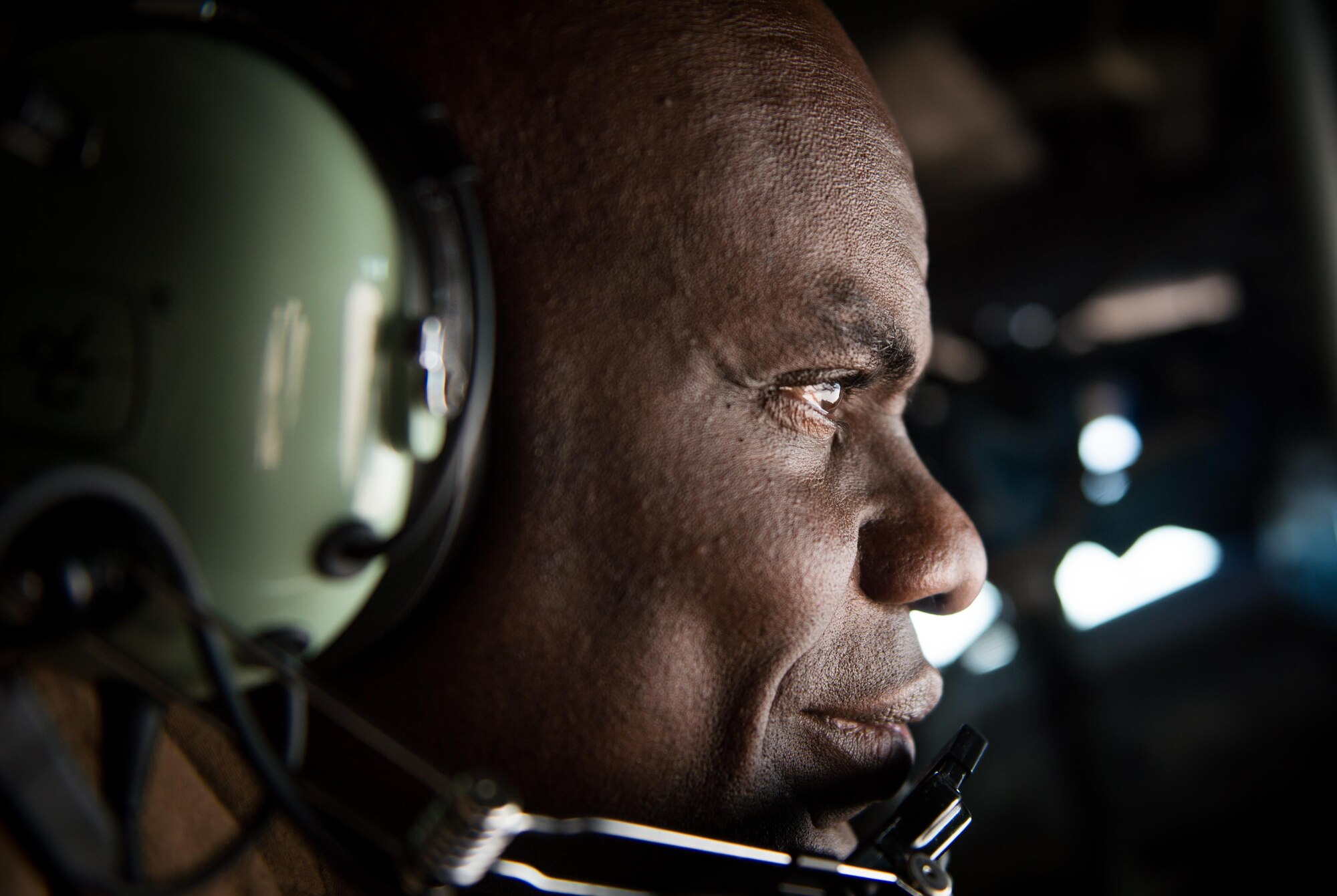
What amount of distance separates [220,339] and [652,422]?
342 mm

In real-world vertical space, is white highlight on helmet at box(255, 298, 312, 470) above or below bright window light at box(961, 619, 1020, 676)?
below

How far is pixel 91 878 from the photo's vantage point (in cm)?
51

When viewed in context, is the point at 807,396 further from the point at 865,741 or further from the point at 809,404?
the point at 865,741

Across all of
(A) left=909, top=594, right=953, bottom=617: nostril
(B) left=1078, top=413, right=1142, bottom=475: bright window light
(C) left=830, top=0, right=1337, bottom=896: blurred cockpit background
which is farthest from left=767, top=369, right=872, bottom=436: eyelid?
(B) left=1078, top=413, right=1142, bottom=475: bright window light

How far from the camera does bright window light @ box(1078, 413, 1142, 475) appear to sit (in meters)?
3.80

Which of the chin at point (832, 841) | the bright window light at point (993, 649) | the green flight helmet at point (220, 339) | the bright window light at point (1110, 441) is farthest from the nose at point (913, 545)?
the bright window light at point (1110, 441)

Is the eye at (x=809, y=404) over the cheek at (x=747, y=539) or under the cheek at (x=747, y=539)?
over

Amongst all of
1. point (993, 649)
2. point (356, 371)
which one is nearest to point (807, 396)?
point (356, 371)

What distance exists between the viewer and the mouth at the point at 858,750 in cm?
84

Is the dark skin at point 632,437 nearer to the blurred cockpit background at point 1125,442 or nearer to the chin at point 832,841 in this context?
the chin at point 832,841

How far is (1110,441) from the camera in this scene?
12.9 ft

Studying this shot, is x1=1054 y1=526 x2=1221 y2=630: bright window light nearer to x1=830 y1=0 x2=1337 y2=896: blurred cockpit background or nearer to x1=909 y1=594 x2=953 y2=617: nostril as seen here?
x1=830 y1=0 x2=1337 y2=896: blurred cockpit background

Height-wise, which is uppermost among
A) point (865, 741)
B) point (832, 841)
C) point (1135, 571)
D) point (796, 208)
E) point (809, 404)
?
point (1135, 571)

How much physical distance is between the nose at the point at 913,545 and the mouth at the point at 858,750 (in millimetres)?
104
